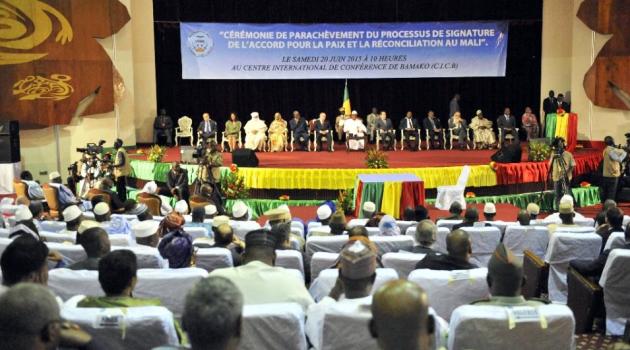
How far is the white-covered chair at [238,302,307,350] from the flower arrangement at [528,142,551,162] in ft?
37.2

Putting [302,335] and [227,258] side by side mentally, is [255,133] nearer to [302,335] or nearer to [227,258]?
[227,258]

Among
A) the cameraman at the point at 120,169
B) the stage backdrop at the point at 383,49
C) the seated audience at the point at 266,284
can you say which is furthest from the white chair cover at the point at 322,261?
the stage backdrop at the point at 383,49

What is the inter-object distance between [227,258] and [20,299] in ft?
9.10

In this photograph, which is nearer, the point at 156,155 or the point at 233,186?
the point at 233,186

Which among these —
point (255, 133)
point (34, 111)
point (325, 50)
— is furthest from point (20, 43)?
point (325, 50)

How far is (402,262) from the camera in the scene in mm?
4613

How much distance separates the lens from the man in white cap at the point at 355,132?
54.0 feet

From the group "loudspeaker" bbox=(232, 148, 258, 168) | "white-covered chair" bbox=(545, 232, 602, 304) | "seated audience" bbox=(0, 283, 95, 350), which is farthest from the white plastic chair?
"seated audience" bbox=(0, 283, 95, 350)

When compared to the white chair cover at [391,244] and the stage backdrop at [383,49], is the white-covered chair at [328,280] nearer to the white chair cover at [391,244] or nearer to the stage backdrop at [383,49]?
the white chair cover at [391,244]

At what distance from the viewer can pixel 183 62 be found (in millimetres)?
17250

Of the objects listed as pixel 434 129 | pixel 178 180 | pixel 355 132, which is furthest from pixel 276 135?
pixel 178 180

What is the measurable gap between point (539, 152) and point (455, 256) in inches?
399

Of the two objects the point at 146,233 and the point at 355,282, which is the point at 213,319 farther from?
the point at 146,233

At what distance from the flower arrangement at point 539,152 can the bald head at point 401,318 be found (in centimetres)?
1219
